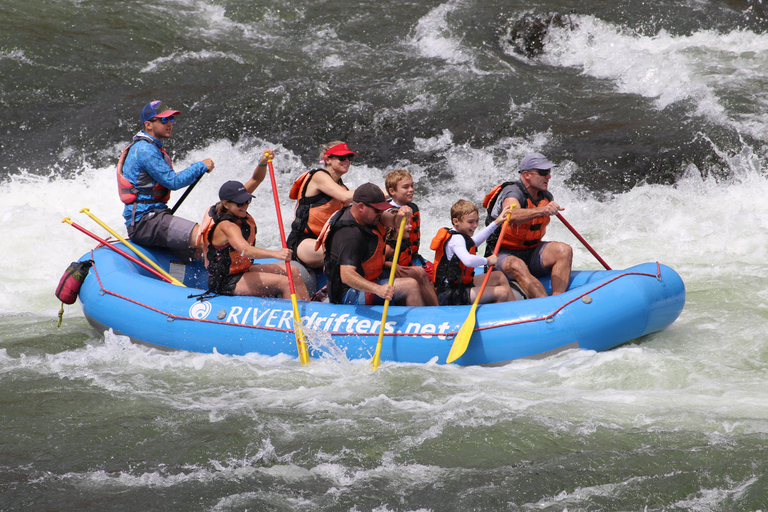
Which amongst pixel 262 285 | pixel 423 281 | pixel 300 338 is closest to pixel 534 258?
pixel 423 281

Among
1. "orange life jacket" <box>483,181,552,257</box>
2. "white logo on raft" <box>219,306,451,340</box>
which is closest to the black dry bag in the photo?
"white logo on raft" <box>219,306,451,340</box>

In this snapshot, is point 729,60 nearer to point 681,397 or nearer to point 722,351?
point 722,351

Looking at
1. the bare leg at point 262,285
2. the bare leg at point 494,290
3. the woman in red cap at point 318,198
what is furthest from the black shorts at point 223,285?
the bare leg at point 494,290

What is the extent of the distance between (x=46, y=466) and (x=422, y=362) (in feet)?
7.27

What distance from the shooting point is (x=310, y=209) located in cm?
525

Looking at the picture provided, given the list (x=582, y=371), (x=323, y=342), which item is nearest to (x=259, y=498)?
(x=323, y=342)

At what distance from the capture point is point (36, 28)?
10.8m

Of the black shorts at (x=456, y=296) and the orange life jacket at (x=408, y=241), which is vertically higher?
the orange life jacket at (x=408, y=241)

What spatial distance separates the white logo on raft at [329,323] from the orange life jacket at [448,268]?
1.36 feet

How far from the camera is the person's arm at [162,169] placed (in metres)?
5.64

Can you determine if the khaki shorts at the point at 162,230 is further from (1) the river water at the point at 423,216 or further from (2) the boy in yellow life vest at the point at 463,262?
(2) the boy in yellow life vest at the point at 463,262

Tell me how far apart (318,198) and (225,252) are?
0.75 metres

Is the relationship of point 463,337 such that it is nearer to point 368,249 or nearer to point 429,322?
point 429,322

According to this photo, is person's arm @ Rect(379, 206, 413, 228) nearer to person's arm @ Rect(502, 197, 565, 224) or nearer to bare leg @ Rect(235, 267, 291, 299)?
person's arm @ Rect(502, 197, 565, 224)
